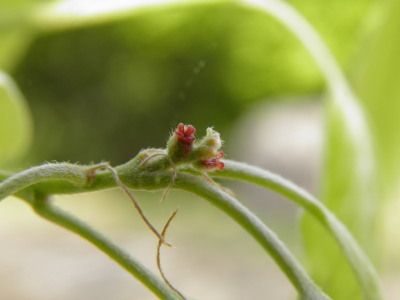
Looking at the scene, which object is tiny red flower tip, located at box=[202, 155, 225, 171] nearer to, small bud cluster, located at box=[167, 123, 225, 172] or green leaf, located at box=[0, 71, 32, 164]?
small bud cluster, located at box=[167, 123, 225, 172]

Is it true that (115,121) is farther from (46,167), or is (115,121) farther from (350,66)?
(46,167)

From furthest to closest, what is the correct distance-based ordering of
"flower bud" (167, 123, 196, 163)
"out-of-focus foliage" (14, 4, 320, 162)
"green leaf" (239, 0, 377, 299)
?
"out-of-focus foliage" (14, 4, 320, 162) < "green leaf" (239, 0, 377, 299) < "flower bud" (167, 123, 196, 163)

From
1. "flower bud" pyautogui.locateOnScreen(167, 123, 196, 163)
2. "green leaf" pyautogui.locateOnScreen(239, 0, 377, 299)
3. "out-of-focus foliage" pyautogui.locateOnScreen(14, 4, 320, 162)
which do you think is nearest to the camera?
"flower bud" pyautogui.locateOnScreen(167, 123, 196, 163)

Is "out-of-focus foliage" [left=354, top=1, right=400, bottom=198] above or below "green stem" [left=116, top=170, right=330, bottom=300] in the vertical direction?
above

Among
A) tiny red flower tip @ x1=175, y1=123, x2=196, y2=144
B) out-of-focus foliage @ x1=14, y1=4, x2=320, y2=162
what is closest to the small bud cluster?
tiny red flower tip @ x1=175, y1=123, x2=196, y2=144

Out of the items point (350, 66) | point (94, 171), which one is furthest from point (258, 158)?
point (94, 171)

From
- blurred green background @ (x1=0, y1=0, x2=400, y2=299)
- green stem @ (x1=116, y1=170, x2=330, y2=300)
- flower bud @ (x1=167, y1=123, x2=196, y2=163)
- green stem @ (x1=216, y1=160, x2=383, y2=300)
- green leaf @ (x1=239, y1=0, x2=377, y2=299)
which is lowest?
green stem @ (x1=116, y1=170, x2=330, y2=300)

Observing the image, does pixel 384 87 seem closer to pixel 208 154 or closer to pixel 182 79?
pixel 208 154
